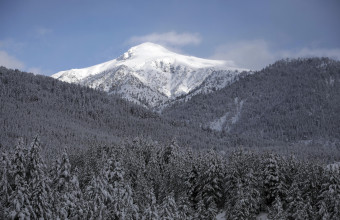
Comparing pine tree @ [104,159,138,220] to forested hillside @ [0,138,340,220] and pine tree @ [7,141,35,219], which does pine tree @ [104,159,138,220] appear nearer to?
forested hillside @ [0,138,340,220]

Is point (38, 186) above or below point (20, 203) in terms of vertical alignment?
above

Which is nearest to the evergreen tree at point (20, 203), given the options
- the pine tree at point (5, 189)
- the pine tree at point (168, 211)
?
the pine tree at point (5, 189)

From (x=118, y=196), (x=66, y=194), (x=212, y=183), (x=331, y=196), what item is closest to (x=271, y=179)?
(x=212, y=183)

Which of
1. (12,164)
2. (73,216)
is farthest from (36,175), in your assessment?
(73,216)

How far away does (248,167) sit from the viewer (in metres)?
73.9

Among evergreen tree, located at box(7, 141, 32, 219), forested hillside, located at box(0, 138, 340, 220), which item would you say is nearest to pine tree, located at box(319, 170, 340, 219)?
forested hillside, located at box(0, 138, 340, 220)

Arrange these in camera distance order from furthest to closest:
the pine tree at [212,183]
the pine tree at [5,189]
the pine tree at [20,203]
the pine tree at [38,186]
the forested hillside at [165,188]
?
the pine tree at [212,183]
the pine tree at [5,189]
the forested hillside at [165,188]
the pine tree at [38,186]
the pine tree at [20,203]

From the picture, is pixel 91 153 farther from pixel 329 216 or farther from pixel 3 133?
pixel 3 133

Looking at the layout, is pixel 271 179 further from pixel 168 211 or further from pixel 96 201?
pixel 96 201

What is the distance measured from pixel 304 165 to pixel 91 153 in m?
53.6

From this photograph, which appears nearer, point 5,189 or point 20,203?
point 20,203

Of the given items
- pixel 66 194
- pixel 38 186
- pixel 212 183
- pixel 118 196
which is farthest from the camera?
pixel 212 183

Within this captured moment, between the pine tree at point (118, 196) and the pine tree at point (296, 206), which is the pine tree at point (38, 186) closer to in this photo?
the pine tree at point (118, 196)

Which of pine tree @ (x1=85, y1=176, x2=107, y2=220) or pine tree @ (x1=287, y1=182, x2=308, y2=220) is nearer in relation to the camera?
pine tree @ (x1=85, y1=176, x2=107, y2=220)
